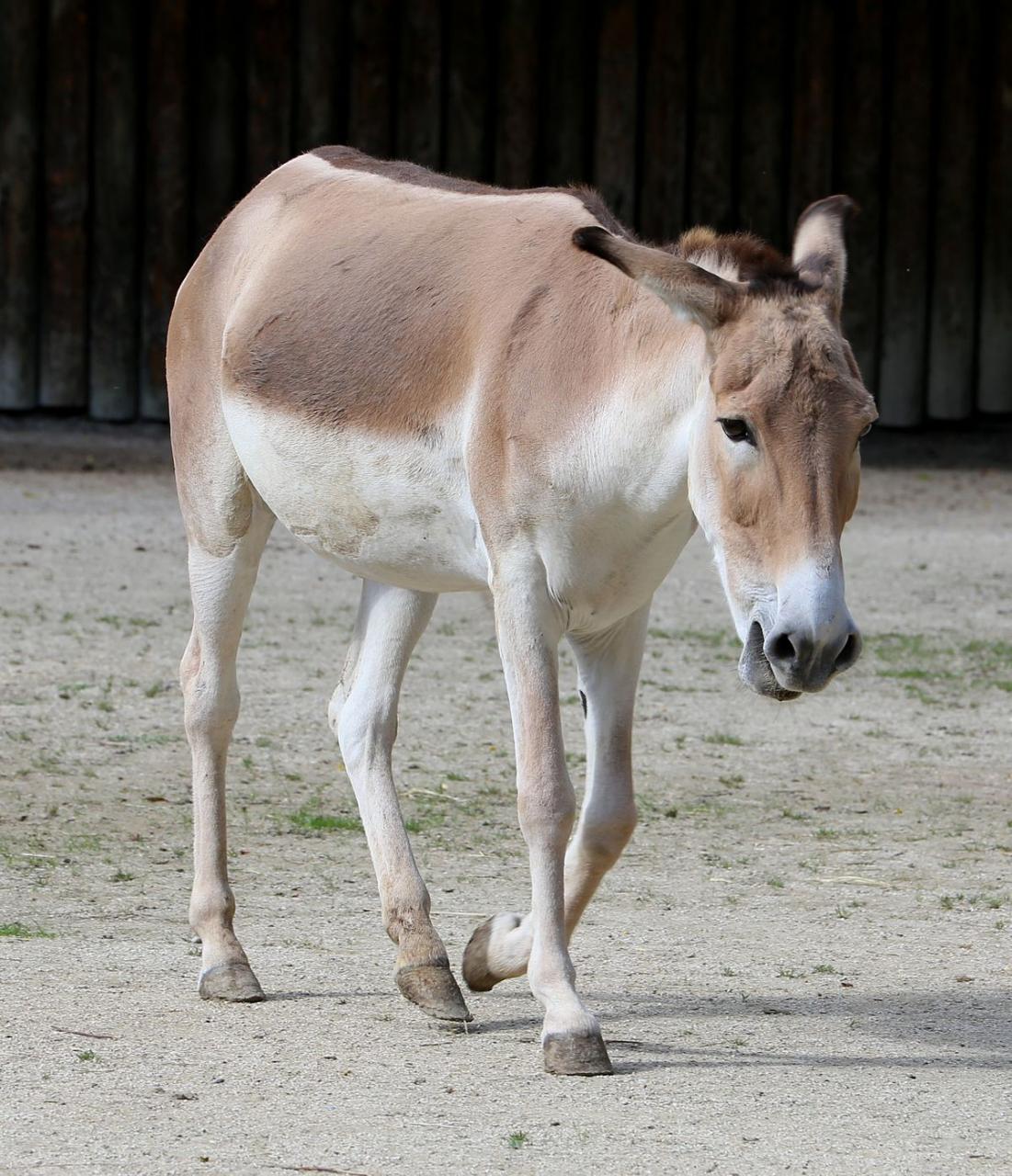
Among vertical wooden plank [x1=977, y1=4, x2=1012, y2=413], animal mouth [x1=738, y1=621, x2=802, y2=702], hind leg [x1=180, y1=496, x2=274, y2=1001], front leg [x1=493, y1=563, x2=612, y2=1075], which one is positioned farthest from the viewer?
vertical wooden plank [x1=977, y1=4, x2=1012, y2=413]

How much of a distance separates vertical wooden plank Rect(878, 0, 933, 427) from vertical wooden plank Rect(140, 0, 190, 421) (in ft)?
16.5

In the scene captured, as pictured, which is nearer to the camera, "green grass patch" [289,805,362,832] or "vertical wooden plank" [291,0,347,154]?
"green grass patch" [289,805,362,832]

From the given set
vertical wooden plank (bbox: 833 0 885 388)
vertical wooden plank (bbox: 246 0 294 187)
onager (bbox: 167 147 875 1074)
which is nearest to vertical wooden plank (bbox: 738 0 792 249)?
vertical wooden plank (bbox: 833 0 885 388)

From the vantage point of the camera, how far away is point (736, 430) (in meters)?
3.29

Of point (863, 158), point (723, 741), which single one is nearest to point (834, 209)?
point (723, 741)

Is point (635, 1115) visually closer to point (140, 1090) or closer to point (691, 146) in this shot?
point (140, 1090)

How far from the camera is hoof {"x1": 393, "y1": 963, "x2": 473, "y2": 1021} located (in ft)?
12.9

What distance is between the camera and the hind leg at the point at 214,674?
4340 mm

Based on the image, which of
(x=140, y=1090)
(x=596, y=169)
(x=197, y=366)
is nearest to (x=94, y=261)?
(x=596, y=169)

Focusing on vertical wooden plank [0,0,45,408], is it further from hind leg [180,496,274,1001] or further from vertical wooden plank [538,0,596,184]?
hind leg [180,496,274,1001]

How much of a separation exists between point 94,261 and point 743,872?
9733mm

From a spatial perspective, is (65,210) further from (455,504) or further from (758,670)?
(758,670)

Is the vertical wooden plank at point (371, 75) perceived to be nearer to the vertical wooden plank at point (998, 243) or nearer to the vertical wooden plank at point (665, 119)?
the vertical wooden plank at point (665, 119)

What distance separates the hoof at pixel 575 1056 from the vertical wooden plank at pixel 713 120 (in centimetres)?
1102
